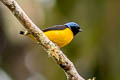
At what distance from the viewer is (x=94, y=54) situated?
7.09m

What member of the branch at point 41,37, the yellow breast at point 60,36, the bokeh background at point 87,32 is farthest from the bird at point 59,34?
the bokeh background at point 87,32

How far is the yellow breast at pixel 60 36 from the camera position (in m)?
4.69

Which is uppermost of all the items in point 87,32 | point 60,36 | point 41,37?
point 41,37

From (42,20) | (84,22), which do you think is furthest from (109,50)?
(42,20)

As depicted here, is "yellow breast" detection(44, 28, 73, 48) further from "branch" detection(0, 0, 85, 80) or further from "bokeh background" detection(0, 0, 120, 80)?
"bokeh background" detection(0, 0, 120, 80)

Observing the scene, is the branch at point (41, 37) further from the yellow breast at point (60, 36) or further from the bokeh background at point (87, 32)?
the bokeh background at point (87, 32)

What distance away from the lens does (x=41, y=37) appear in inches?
146

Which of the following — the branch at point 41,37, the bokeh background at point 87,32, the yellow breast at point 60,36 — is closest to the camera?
the branch at point 41,37

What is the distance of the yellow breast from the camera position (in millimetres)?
4692

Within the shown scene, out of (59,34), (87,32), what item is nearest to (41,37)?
(59,34)

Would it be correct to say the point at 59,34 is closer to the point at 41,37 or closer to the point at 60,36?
the point at 60,36

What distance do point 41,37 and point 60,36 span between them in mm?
1141

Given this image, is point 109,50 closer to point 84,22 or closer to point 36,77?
point 84,22

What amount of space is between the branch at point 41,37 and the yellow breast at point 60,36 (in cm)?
84
